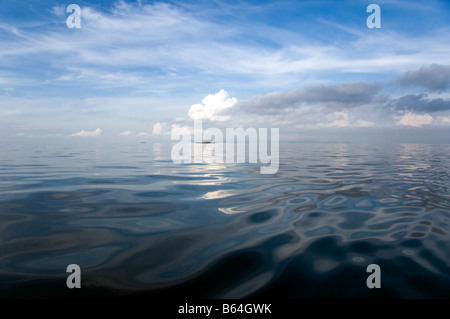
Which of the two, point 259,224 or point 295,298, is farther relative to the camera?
point 259,224

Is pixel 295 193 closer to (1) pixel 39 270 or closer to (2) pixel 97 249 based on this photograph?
(2) pixel 97 249

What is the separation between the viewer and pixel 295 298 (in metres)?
3.31

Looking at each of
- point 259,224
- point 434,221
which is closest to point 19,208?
point 259,224

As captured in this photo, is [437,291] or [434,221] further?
[434,221]

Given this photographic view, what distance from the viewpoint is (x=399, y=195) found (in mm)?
8891

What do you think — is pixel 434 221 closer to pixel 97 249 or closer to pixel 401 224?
pixel 401 224

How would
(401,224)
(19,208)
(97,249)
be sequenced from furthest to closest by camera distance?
(19,208), (401,224), (97,249)

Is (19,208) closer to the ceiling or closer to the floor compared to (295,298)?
closer to the ceiling

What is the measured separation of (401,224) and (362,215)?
94 centimetres
